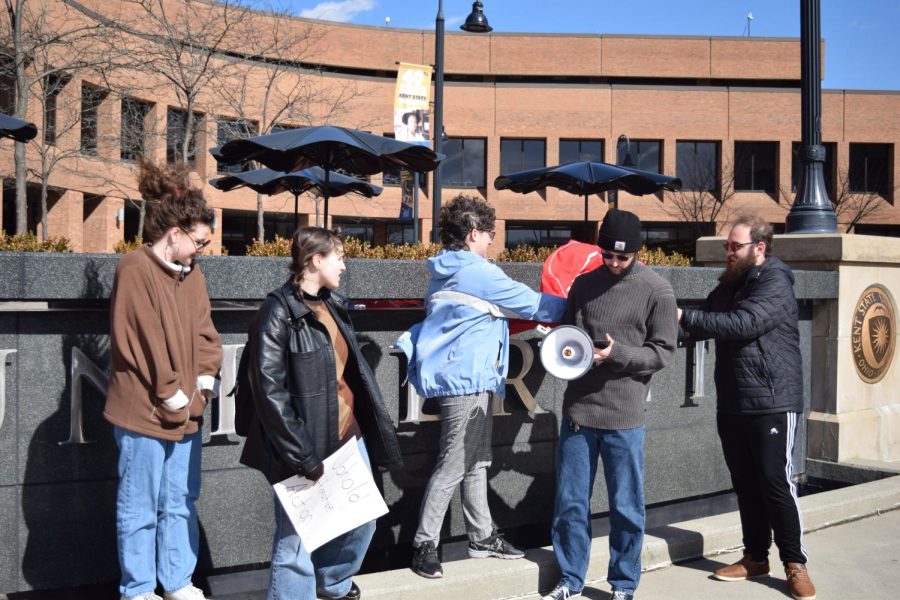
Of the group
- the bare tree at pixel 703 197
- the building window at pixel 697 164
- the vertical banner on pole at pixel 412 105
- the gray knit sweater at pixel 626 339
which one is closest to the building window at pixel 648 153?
the building window at pixel 697 164

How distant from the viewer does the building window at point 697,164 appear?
156 feet

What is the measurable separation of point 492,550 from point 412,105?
1765 centimetres

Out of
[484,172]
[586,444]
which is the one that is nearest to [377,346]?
[586,444]

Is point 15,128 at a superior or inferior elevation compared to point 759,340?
superior

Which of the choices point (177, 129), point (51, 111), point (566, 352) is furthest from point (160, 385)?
point (177, 129)

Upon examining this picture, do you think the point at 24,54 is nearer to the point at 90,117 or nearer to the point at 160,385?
the point at 90,117

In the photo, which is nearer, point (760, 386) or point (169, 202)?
point (169, 202)

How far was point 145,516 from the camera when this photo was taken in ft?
13.9

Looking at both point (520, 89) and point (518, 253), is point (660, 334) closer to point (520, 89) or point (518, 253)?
point (518, 253)

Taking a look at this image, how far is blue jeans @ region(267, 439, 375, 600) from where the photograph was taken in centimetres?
415

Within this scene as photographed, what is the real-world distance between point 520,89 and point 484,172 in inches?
187

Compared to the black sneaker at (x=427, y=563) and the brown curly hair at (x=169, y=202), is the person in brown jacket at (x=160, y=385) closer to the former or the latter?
the brown curly hair at (x=169, y=202)

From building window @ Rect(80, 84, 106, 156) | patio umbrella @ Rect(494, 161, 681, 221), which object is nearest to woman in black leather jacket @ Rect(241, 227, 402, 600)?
patio umbrella @ Rect(494, 161, 681, 221)

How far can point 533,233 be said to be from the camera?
47562 mm
